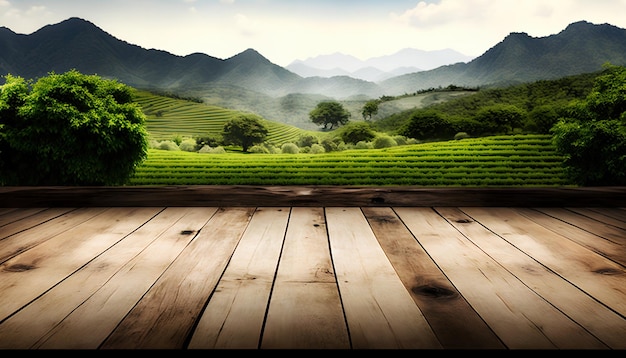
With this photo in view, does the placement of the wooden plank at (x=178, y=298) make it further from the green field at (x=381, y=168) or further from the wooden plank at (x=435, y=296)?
the green field at (x=381, y=168)

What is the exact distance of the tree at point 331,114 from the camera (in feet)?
215

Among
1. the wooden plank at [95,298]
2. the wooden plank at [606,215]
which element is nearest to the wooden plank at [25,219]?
the wooden plank at [95,298]

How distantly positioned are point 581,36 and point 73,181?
91718mm

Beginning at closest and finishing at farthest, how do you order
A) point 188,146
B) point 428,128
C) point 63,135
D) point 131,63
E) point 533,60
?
point 63,135
point 188,146
point 428,128
point 533,60
point 131,63

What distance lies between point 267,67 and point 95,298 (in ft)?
392

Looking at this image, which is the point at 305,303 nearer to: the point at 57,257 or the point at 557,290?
the point at 557,290

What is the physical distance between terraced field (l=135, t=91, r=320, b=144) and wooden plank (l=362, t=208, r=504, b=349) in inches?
1877

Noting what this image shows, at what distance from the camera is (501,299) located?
1.16m

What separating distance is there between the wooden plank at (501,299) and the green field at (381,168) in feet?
67.1

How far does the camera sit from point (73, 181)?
11258 millimetres

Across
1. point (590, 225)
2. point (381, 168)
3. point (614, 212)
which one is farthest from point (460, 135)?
point (590, 225)

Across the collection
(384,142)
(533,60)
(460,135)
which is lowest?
(384,142)

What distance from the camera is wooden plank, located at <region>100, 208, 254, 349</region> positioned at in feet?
3.03

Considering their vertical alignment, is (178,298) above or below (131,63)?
below
